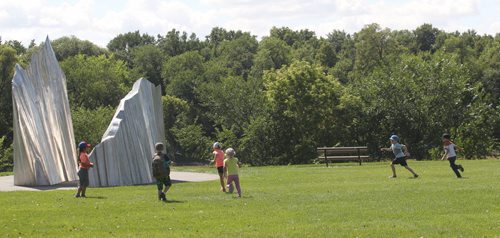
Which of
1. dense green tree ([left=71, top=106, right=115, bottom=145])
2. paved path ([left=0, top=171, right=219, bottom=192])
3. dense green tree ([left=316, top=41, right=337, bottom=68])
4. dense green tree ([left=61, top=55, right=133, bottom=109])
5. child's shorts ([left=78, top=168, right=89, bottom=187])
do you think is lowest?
paved path ([left=0, top=171, right=219, bottom=192])

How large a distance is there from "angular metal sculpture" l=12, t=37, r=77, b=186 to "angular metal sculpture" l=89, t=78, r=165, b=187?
2.23 m

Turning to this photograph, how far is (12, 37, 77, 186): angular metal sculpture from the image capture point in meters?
26.8

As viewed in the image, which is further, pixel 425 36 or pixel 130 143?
pixel 425 36

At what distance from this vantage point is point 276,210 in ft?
53.2

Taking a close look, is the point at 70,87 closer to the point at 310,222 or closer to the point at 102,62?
the point at 102,62

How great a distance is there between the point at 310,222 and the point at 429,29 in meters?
100

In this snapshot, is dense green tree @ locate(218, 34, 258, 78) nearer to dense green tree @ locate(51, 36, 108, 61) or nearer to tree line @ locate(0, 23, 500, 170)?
tree line @ locate(0, 23, 500, 170)

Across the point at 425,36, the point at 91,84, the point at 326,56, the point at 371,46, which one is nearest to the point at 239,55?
the point at 326,56

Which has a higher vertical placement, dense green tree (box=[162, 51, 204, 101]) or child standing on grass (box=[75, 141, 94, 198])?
dense green tree (box=[162, 51, 204, 101])

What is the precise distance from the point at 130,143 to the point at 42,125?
10.8 feet

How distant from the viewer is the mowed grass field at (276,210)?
13.1 metres

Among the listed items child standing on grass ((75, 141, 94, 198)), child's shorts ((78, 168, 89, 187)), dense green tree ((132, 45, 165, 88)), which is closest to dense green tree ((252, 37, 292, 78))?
dense green tree ((132, 45, 165, 88))

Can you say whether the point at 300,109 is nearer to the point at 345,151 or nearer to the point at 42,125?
the point at 345,151

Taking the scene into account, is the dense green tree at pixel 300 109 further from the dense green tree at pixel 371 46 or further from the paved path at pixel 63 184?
the dense green tree at pixel 371 46
